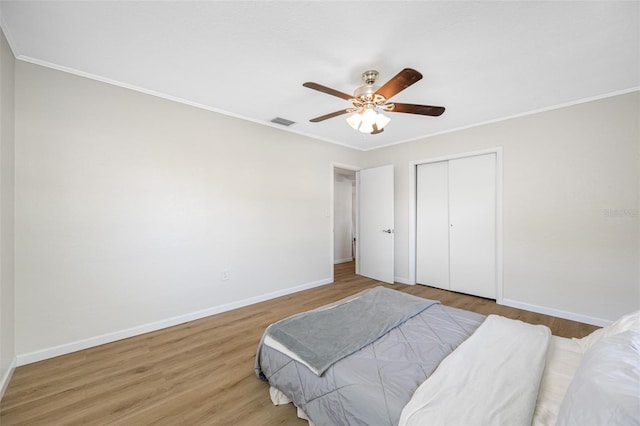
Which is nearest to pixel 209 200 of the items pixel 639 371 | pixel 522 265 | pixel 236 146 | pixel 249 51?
pixel 236 146

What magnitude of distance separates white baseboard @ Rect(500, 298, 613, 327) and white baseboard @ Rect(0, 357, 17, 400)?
194 inches

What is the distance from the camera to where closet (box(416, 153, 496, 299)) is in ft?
11.8

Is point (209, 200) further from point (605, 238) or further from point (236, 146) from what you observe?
point (605, 238)

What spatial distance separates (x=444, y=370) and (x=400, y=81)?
1785mm

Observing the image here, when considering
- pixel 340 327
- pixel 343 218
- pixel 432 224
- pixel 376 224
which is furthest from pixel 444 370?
pixel 343 218

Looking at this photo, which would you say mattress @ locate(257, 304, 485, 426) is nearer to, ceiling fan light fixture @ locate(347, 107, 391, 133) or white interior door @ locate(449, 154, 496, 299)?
ceiling fan light fixture @ locate(347, 107, 391, 133)

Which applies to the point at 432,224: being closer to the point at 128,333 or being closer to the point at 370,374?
the point at 370,374

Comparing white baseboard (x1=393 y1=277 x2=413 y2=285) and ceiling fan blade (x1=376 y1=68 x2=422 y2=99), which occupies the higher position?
ceiling fan blade (x1=376 y1=68 x2=422 y2=99)

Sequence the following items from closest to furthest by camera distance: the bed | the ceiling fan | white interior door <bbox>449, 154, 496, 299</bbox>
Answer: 1. the bed
2. the ceiling fan
3. white interior door <bbox>449, 154, 496, 299</bbox>

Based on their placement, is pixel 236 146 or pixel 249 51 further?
pixel 236 146

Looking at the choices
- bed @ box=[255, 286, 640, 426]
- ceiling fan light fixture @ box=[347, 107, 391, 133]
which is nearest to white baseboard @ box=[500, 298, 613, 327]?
bed @ box=[255, 286, 640, 426]

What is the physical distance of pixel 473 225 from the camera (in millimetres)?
3742

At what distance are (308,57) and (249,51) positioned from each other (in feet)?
1.54

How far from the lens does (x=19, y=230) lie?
2.08 m
